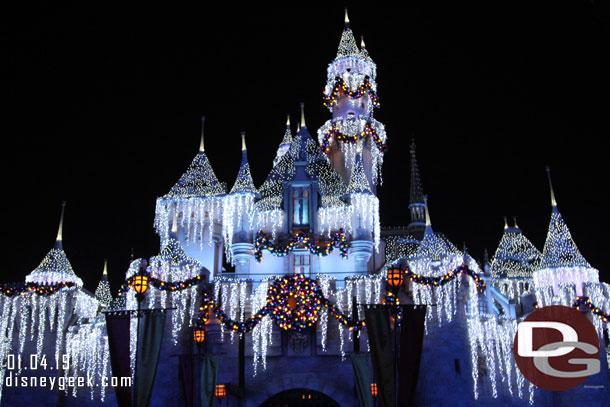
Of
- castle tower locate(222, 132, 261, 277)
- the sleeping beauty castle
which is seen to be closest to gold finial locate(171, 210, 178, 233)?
the sleeping beauty castle

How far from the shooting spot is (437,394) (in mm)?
24438

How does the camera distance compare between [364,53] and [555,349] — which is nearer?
[555,349]

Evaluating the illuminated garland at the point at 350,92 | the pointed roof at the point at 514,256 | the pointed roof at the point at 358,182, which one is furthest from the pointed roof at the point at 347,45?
the pointed roof at the point at 514,256

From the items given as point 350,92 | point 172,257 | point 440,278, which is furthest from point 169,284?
point 350,92

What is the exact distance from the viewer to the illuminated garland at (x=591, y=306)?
87.0 ft

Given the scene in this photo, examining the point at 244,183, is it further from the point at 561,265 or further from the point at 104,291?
the point at 561,265

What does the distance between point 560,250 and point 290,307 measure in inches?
579

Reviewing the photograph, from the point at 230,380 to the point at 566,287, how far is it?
55.0ft

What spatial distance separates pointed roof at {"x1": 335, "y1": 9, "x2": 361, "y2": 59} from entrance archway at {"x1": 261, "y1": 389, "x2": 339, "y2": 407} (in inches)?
839

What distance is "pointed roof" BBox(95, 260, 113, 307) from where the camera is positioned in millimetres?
36094

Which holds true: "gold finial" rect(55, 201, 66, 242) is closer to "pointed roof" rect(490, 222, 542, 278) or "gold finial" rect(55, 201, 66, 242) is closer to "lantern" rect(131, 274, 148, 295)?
"lantern" rect(131, 274, 148, 295)

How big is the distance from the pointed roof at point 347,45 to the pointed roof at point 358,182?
340 inches

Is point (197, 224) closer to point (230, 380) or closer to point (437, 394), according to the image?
point (230, 380)

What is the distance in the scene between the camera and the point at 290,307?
25.5 metres
